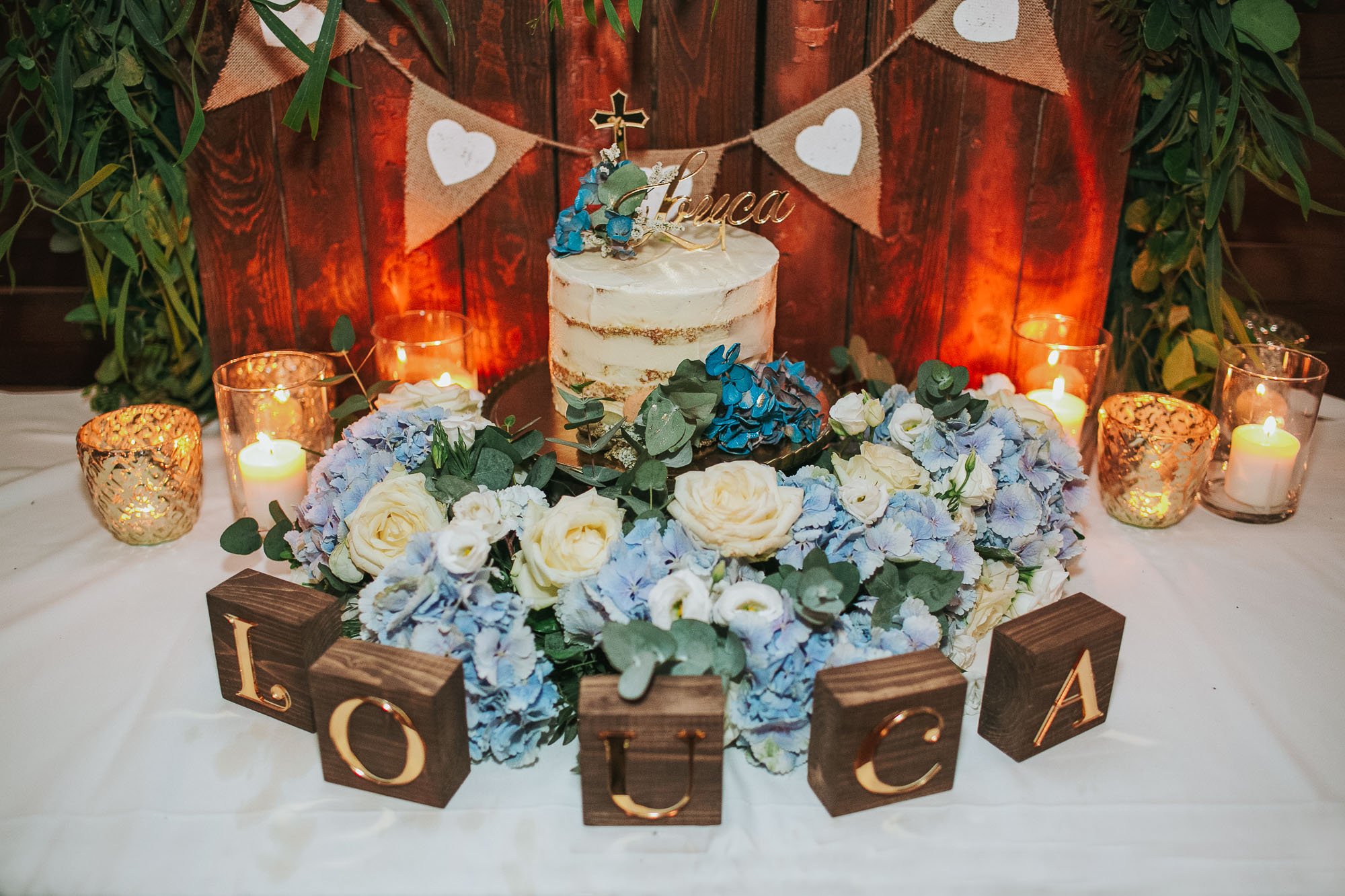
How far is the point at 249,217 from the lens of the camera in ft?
5.20

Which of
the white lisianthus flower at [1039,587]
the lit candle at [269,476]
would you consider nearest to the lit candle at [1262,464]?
the white lisianthus flower at [1039,587]

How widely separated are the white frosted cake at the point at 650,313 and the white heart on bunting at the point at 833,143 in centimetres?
28

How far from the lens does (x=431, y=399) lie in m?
1.29

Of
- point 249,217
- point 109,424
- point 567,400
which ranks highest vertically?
point 249,217

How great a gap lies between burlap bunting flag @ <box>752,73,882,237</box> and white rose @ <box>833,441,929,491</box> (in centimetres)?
53

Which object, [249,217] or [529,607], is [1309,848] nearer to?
[529,607]

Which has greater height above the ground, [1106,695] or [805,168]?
[805,168]

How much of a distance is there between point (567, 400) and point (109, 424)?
682mm

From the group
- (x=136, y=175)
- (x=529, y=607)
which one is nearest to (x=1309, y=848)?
(x=529, y=607)

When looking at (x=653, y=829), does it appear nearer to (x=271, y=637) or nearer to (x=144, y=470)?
(x=271, y=637)

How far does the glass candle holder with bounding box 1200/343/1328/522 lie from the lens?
4.92 ft

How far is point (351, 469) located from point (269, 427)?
36 centimetres

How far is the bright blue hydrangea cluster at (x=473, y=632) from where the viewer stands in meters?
1.02

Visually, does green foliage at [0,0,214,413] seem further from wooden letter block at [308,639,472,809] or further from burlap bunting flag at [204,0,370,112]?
wooden letter block at [308,639,472,809]
